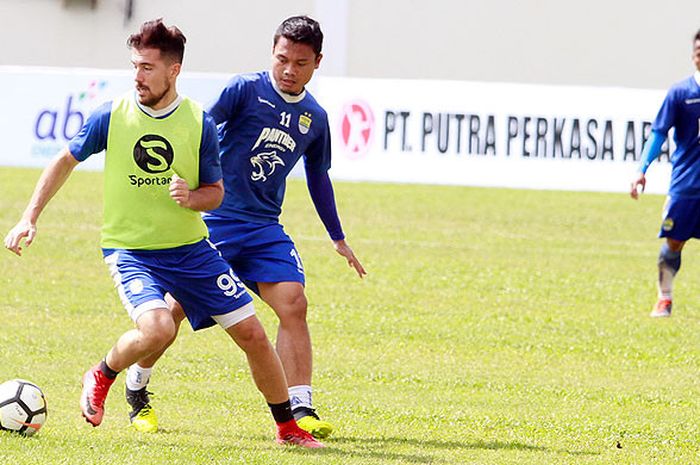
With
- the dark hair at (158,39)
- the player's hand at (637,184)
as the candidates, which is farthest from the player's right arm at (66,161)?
the player's hand at (637,184)

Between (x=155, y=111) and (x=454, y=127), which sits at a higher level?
(x=454, y=127)

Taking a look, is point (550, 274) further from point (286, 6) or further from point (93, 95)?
point (286, 6)

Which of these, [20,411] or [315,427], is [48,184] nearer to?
[20,411]

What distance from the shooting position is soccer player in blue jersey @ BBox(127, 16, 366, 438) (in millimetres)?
6828

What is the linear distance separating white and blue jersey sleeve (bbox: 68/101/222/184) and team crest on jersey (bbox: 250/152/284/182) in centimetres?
66

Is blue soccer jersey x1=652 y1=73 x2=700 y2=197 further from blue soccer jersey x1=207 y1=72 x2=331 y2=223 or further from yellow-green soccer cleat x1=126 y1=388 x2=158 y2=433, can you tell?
yellow-green soccer cleat x1=126 y1=388 x2=158 y2=433

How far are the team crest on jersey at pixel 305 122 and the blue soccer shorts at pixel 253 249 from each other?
1.64 feet

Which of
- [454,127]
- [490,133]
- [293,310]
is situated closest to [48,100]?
[454,127]

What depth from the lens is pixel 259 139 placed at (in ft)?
22.6

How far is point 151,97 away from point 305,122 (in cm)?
109

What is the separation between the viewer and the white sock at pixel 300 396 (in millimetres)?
6820

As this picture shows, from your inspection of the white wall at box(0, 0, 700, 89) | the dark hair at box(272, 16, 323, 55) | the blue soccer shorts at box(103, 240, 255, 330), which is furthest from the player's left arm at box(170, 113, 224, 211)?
the white wall at box(0, 0, 700, 89)

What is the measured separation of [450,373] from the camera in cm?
879

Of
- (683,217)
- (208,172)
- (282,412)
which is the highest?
(208,172)
